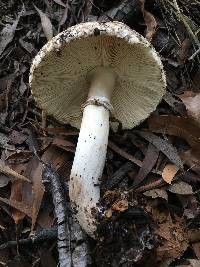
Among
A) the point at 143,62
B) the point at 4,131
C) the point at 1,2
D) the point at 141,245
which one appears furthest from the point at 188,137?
the point at 1,2

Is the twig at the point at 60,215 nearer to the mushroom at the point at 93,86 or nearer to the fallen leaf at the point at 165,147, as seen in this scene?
the mushroom at the point at 93,86

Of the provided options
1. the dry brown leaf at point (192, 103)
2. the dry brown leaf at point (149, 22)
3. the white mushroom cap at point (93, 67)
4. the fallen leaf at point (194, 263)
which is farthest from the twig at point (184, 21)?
the fallen leaf at point (194, 263)

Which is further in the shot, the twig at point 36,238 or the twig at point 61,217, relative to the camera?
the twig at point 36,238

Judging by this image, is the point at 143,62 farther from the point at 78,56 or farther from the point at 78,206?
the point at 78,206

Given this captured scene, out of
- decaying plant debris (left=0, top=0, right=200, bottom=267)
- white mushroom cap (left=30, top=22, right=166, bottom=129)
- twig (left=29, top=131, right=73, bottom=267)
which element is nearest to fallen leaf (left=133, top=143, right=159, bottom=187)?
decaying plant debris (left=0, top=0, right=200, bottom=267)

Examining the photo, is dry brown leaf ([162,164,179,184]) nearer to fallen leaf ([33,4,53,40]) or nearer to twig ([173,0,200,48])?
twig ([173,0,200,48])

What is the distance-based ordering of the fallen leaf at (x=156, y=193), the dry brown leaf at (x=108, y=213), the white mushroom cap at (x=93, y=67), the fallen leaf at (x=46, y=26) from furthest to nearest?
the fallen leaf at (x=46, y=26) < the fallen leaf at (x=156, y=193) < the dry brown leaf at (x=108, y=213) < the white mushroom cap at (x=93, y=67)

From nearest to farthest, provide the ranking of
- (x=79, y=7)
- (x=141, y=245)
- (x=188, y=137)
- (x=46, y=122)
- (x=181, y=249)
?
(x=141, y=245)
(x=181, y=249)
(x=188, y=137)
(x=46, y=122)
(x=79, y=7)
